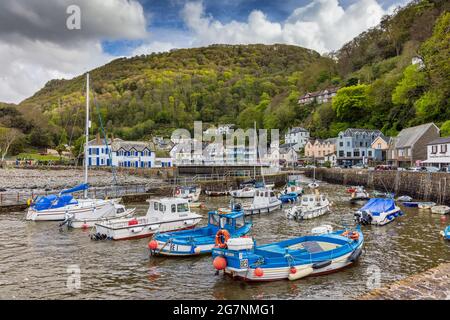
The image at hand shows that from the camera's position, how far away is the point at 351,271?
659 inches

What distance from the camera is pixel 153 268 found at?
16969 mm

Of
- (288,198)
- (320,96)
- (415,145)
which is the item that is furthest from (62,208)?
(320,96)

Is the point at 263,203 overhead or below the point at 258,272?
overhead

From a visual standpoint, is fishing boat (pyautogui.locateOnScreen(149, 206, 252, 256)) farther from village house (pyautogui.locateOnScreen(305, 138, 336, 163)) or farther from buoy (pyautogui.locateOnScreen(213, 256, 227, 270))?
village house (pyautogui.locateOnScreen(305, 138, 336, 163))

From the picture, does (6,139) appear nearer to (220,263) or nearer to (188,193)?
(188,193)

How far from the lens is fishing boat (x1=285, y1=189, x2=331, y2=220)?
30.3 meters

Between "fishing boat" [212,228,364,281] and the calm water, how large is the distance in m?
0.36

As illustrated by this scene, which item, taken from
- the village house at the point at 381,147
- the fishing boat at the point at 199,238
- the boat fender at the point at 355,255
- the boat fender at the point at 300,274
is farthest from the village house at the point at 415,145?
the boat fender at the point at 300,274

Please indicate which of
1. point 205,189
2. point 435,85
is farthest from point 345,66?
point 205,189

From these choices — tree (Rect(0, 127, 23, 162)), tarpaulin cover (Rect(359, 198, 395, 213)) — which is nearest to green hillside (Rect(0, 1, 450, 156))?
tree (Rect(0, 127, 23, 162))

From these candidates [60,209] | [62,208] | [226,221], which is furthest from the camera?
[62,208]

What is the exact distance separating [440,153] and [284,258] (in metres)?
42.5

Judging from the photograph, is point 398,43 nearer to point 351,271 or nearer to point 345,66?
point 345,66

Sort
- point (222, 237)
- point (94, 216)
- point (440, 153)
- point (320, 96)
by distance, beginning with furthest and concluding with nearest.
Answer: point (320, 96) → point (440, 153) → point (94, 216) → point (222, 237)
